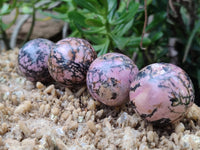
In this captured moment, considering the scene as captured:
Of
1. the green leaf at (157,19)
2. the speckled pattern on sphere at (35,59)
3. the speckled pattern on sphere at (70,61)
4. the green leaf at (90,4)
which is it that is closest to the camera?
the speckled pattern on sphere at (70,61)

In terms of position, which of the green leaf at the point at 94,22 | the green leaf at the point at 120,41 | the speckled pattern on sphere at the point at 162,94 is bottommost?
the speckled pattern on sphere at the point at 162,94

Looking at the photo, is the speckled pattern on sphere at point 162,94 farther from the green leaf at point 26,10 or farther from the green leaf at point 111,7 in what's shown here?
the green leaf at point 26,10

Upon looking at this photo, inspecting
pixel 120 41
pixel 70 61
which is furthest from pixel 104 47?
pixel 70 61

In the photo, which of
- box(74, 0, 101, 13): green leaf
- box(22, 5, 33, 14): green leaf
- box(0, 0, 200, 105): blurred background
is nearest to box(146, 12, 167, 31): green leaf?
box(0, 0, 200, 105): blurred background

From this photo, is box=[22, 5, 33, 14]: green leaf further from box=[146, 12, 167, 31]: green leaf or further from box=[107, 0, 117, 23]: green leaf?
box=[146, 12, 167, 31]: green leaf

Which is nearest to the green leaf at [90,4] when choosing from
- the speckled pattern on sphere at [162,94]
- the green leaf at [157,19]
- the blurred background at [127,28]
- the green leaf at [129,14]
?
the blurred background at [127,28]

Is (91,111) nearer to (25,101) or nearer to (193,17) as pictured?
(25,101)

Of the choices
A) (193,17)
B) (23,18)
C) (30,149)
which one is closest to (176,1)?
(193,17)

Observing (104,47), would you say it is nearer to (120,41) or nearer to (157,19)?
(120,41)
